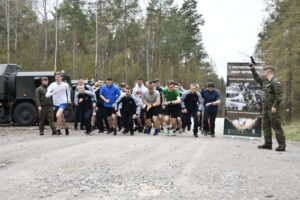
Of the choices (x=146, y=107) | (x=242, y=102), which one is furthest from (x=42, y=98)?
(x=242, y=102)

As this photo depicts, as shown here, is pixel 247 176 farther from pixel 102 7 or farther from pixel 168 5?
pixel 168 5

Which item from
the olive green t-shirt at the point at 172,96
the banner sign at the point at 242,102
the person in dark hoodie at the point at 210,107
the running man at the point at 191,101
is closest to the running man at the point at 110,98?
the olive green t-shirt at the point at 172,96

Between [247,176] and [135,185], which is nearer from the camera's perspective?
[135,185]

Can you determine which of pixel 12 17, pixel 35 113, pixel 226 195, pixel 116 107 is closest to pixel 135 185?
pixel 226 195

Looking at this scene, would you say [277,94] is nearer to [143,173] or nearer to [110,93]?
[143,173]

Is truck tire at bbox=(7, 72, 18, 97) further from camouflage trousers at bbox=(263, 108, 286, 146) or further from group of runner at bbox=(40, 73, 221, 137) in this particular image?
camouflage trousers at bbox=(263, 108, 286, 146)

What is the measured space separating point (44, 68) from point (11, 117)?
12.7 m

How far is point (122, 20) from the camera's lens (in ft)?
180

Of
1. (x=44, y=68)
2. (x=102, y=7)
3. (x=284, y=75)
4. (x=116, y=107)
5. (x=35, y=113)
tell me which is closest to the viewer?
(x=116, y=107)

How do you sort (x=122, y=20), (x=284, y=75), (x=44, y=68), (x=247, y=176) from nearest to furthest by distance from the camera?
(x=247, y=176) → (x=44, y=68) → (x=284, y=75) → (x=122, y=20)

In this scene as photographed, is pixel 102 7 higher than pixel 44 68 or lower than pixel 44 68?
higher

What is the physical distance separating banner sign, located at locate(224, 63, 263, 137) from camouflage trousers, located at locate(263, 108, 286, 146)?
4.60 meters

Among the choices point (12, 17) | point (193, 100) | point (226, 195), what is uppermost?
point (12, 17)

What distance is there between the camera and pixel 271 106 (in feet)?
40.2
